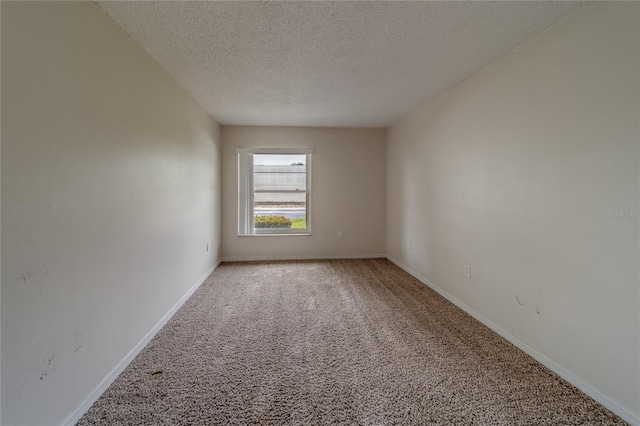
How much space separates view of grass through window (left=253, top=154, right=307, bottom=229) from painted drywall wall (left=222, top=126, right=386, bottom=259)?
0.22 metres

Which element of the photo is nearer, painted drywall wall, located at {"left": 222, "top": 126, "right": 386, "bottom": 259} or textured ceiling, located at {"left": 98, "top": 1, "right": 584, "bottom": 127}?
textured ceiling, located at {"left": 98, "top": 1, "right": 584, "bottom": 127}

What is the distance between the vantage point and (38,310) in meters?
1.15

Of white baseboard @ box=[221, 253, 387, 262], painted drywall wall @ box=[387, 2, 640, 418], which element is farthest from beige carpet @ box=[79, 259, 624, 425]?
white baseboard @ box=[221, 253, 387, 262]

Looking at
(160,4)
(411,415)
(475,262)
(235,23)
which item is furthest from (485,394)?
(160,4)

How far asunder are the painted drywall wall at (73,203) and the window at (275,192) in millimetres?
2170

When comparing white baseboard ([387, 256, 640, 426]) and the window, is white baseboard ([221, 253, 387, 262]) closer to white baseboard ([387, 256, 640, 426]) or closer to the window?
the window

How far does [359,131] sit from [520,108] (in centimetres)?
275

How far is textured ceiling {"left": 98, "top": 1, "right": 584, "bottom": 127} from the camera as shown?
1.55 meters

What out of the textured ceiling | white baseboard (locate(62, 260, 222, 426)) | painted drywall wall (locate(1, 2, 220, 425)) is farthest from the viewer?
the textured ceiling

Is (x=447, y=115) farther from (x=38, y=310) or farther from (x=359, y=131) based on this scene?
(x=38, y=310)

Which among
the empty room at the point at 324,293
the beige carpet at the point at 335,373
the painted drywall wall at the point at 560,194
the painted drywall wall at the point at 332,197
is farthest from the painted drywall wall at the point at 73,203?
the painted drywall wall at the point at 560,194

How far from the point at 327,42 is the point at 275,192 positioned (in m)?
2.93

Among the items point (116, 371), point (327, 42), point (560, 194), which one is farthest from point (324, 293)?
point (327, 42)

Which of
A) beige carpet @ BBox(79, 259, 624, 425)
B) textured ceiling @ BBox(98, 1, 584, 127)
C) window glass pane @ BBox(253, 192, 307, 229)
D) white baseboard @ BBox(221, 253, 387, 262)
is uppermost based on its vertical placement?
textured ceiling @ BBox(98, 1, 584, 127)
